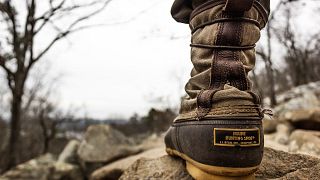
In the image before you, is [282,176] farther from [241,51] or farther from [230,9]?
[230,9]

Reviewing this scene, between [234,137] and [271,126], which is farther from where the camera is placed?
[271,126]

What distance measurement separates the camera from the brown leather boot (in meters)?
1.18

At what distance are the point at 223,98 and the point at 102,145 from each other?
16.2 feet

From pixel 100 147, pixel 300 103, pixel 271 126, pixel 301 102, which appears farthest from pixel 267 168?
pixel 301 102

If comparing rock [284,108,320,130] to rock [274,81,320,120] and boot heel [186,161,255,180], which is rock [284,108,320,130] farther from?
rock [274,81,320,120]

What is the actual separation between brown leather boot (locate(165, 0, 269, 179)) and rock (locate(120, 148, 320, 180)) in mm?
178

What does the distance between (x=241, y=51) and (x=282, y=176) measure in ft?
1.90

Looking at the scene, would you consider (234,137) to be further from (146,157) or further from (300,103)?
(300,103)

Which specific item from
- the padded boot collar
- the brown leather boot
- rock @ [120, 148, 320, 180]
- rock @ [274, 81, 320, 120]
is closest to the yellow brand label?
the brown leather boot

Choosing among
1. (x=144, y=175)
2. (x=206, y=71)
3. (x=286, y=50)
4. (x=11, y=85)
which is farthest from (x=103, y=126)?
(x=286, y=50)

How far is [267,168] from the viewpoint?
155 cm

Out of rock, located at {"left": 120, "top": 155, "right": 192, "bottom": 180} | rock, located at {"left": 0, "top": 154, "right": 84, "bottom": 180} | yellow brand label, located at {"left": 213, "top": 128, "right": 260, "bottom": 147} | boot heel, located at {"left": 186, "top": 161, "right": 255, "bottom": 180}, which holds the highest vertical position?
yellow brand label, located at {"left": 213, "top": 128, "right": 260, "bottom": 147}

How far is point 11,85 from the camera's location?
5602 mm

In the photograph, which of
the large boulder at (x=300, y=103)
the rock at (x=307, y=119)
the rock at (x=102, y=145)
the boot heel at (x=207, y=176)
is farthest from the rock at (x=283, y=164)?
the large boulder at (x=300, y=103)
